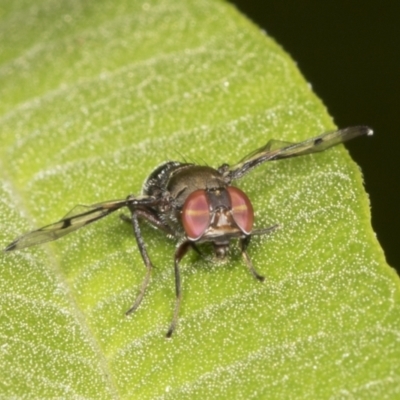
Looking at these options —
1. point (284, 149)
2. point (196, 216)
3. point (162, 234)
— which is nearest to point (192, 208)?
point (196, 216)

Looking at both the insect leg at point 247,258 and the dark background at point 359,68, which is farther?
the dark background at point 359,68

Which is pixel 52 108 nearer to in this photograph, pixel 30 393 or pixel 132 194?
pixel 132 194

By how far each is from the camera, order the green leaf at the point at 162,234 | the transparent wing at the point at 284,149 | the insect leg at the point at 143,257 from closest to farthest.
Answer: the green leaf at the point at 162,234 < the insect leg at the point at 143,257 < the transparent wing at the point at 284,149

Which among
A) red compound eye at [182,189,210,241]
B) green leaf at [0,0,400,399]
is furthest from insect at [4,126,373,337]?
green leaf at [0,0,400,399]

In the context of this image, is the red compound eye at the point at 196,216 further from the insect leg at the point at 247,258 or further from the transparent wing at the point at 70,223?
the transparent wing at the point at 70,223

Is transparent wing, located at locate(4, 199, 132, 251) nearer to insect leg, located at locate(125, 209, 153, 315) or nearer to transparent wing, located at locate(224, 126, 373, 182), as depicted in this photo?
insect leg, located at locate(125, 209, 153, 315)

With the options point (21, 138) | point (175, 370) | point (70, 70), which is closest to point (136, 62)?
point (70, 70)

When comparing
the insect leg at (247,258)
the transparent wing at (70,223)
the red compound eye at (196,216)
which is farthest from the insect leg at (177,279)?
the transparent wing at (70,223)
